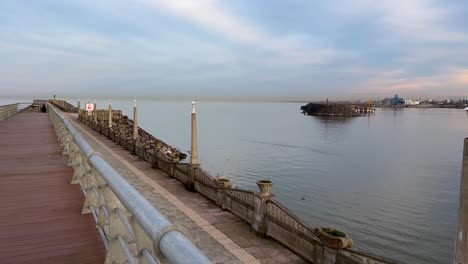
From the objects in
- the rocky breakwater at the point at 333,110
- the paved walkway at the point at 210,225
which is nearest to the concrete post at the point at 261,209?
the paved walkway at the point at 210,225

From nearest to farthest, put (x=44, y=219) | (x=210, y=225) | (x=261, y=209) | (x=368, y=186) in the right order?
(x=44, y=219), (x=261, y=209), (x=210, y=225), (x=368, y=186)

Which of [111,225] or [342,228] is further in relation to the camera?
[342,228]

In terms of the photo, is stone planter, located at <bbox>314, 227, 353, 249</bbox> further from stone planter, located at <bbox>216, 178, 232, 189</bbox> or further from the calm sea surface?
the calm sea surface

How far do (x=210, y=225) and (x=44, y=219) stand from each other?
607cm

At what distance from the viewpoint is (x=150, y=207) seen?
1.88m

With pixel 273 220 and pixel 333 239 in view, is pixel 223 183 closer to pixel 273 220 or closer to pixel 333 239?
pixel 273 220

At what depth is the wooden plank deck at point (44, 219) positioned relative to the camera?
3779 mm

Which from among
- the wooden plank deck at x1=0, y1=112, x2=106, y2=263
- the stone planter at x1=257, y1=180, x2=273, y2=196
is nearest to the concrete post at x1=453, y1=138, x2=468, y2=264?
the wooden plank deck at x1=0, y1=112, x2=106, y2=263

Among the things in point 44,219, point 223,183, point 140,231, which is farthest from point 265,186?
point 140,231

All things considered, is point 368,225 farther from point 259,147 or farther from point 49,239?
point 259,147

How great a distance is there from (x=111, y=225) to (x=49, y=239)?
182cm

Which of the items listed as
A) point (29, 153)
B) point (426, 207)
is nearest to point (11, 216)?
point (29, 153)

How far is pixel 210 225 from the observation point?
34.3ft

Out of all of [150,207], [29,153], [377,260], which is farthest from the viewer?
[29,153]
